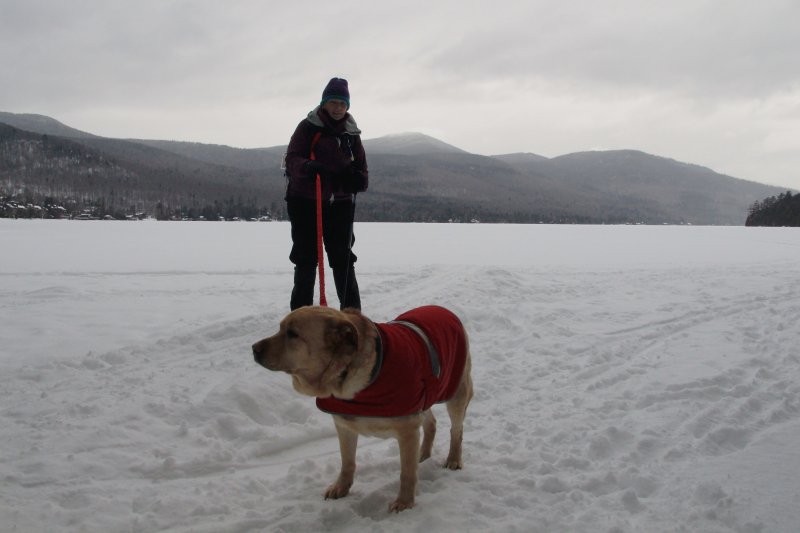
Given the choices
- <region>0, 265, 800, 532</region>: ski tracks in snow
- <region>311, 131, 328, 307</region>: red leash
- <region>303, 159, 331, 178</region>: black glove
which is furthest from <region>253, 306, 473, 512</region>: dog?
<region>303, 159, 331, 178</region>: black glove

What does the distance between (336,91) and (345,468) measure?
3.40m

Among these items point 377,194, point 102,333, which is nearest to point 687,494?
point 102,333

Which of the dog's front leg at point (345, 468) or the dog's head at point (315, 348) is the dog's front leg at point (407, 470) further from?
the dog's head at point (315, 348)

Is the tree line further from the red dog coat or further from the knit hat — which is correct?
the red dog coat

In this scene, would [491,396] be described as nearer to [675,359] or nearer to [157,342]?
[675,359]

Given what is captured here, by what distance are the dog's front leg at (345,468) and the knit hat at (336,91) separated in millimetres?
3153

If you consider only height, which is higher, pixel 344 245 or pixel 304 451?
pixel 344 245

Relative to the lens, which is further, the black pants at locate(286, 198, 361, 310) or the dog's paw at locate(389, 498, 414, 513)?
the black pants at locate(286, 198, 361, 310)

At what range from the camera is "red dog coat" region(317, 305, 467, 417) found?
2.85 meters

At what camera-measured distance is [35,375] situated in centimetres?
454

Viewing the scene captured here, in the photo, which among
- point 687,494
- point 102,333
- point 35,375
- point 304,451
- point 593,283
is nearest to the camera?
point 687,494

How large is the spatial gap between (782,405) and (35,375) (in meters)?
6.30

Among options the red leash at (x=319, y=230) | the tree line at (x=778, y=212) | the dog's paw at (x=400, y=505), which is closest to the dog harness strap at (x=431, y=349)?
the dog's paw at (x=400, y=505)

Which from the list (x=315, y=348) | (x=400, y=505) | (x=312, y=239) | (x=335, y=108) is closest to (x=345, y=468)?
(x=400, y=505)
